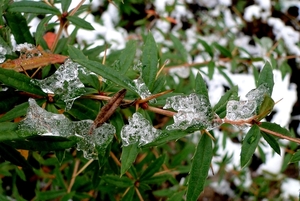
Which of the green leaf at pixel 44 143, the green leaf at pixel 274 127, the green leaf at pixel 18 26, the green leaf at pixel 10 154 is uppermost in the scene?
the green leaf at pixel 18 26

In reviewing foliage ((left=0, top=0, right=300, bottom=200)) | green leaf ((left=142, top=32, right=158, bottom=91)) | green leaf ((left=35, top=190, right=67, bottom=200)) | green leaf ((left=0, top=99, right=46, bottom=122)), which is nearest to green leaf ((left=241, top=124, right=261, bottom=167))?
foliage ((left=0, top=0, right=300, bottom=200))

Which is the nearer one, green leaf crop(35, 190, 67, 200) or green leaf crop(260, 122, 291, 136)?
green leaf crop(260, 122, 291, 136)

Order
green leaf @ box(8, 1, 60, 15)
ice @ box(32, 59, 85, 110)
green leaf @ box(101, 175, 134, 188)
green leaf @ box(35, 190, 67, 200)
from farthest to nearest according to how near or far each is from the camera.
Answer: green leaf @ box(35, 190, 67, 200)
green leaf @ box(101, 175, 134, 188)
green leaf @ box(8, 1, 60, 15)
ice @ box(32, 59, 85, 110)

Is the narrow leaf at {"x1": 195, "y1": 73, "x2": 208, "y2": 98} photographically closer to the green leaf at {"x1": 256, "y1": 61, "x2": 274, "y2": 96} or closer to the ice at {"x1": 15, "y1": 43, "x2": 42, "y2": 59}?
the green leaf at {"x1": 256, "y1": 61, "x2": 274, "y2": 96}

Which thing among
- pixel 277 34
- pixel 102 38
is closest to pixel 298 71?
pixel 277 34

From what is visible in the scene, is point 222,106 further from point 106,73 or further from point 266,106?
point 106,73

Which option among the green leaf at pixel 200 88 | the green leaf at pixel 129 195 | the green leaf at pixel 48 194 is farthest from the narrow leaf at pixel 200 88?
the green leaf at pixel 48 194

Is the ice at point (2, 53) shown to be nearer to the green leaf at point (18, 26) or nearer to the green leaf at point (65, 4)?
the green leaf at point (18, 26)
